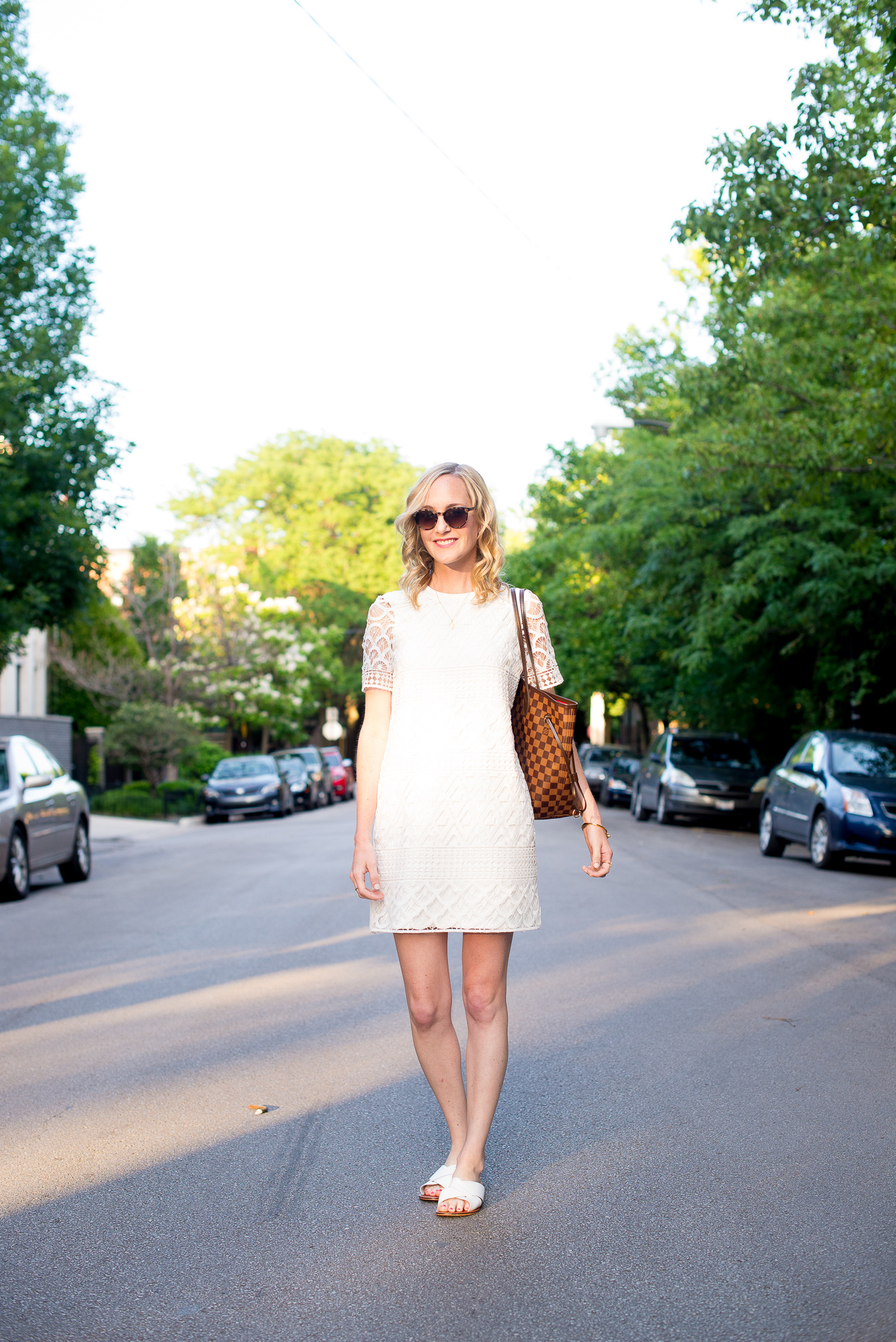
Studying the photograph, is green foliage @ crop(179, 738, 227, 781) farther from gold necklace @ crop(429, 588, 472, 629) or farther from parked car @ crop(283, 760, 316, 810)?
gold necklace @ crop(429, 588, 472, 629)

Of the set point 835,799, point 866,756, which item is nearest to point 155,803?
point 866,756

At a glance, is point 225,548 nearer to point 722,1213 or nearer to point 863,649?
point 863,649

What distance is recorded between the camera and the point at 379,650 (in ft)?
13.1

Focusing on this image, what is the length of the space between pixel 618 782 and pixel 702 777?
11.4 meters

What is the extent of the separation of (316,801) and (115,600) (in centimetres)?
917

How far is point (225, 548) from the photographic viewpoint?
41875 millimetres

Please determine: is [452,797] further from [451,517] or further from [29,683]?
[29,683]

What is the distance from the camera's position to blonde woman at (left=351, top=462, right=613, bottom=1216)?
12.6ft

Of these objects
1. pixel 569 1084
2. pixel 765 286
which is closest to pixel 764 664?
pixel 765 286

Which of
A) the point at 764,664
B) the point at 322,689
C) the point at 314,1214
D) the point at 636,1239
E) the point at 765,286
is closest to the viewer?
the point at 636,1239

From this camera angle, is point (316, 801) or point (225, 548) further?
point (225, 548)

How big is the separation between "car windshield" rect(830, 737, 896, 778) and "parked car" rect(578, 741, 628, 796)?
1971cm

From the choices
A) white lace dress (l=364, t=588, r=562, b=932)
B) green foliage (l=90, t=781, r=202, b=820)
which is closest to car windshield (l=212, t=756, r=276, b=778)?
green foliage (l=90, t=781, r=202, b=820)

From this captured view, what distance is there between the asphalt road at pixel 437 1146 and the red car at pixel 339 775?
3246 cm
